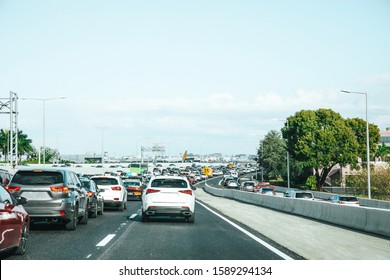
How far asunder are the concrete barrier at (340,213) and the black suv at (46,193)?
858cm

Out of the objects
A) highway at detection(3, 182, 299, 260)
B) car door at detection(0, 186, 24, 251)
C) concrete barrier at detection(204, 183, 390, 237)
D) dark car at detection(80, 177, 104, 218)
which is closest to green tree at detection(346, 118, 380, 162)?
concrete barrier at detection(204, 183, 390, 237)

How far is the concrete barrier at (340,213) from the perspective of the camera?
1628 centimetres

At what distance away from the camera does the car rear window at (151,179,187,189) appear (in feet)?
65.8

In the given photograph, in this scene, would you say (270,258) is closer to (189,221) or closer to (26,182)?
(26,182)

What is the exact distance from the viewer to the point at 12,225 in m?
10.5

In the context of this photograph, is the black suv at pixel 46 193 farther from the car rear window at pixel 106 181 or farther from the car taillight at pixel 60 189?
the car rear window at pixel 106 181

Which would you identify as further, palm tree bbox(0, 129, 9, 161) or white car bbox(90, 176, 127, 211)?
palm tree bbox(0, 129, 9, 161)

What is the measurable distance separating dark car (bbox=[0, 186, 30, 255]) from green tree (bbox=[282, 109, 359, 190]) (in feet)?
224

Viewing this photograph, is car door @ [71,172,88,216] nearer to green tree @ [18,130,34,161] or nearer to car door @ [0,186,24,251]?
car door @ [0,186,24,251]

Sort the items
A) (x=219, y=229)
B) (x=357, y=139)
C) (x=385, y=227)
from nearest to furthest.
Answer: (x=385, y=227)
(x=219, y=229)
(x=357, y=139)

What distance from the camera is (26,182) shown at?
15914 mm

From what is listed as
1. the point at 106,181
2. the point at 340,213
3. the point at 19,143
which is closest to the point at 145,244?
the point at 340,213
